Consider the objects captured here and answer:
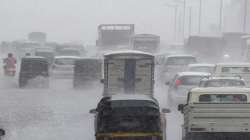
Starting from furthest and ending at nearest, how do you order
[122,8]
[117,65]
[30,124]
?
[122,8], [117,65], [30,124]

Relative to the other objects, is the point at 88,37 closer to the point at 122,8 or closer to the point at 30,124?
the point at 122,8

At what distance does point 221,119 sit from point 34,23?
12104 centimetres

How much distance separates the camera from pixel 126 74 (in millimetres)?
28219

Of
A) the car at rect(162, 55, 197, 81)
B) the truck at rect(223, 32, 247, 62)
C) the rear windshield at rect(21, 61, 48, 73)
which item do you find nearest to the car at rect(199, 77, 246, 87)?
the car at rect(162, 55, 197, 81)

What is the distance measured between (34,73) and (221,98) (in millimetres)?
23436

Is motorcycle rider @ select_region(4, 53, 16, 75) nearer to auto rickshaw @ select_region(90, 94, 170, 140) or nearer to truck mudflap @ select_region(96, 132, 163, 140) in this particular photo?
auto rickshaw @ select_region(90, 94, 170, 140)

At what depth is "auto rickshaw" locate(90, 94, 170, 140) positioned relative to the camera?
1591 centimetres

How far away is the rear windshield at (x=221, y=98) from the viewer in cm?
1797

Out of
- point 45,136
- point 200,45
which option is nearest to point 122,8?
point 200,45

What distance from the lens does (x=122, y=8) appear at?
14125 cm

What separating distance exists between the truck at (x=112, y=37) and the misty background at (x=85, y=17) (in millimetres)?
59874

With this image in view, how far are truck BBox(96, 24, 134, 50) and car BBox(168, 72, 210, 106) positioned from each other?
116ft

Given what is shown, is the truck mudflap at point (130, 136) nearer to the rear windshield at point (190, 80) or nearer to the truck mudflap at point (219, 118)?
the truck mudflap at point (219, 118)

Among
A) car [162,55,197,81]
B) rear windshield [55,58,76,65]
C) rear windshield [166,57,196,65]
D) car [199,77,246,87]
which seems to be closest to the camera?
car [199,77,246,87]
